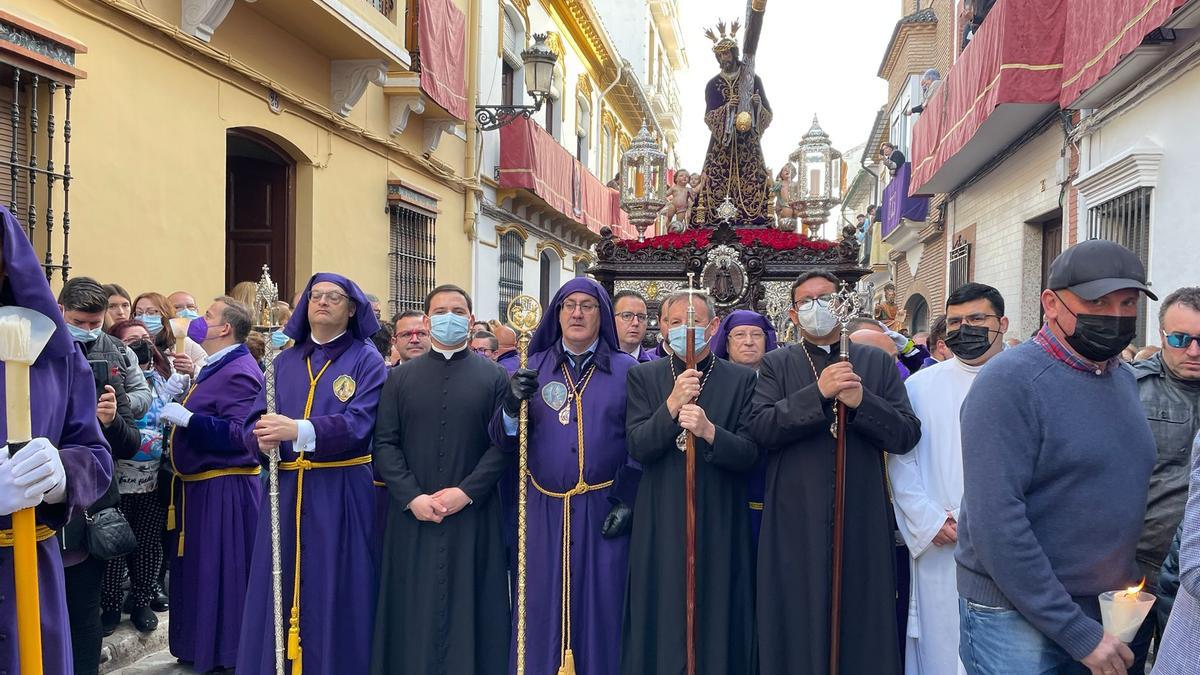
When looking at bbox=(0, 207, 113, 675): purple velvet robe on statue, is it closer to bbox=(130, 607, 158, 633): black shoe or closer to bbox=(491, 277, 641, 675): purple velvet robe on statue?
bbox=(491, 277, 641, 675): purple velvet robe on statue

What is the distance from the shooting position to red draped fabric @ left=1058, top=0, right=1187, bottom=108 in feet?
21.0

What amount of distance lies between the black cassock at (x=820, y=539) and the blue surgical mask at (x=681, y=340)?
446mm

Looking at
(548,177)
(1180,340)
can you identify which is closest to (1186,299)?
(1180,340)

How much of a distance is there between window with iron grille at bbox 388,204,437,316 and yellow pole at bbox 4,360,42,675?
30.2ft

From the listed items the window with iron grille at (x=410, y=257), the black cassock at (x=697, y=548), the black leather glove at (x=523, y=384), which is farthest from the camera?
the window with iron grille at (x=410, y=257)

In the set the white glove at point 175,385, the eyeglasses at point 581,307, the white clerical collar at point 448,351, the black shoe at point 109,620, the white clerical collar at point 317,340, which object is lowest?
the black shoe at point 109,620

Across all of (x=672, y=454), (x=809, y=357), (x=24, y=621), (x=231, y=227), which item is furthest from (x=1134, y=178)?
(x=231, y=227)

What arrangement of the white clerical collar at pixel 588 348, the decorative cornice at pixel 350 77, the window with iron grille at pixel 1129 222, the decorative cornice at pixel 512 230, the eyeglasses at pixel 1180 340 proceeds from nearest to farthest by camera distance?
1. the eyeglasses at pixel 1180 340
2. the white clerical collar at pixel 588 348
3. the window with iron grille at pixel 1129 222
4. the decorative cornice at pixel 350 77
5. the decorative cornice at pixel 512 230

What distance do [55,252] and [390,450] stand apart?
3.41 meters

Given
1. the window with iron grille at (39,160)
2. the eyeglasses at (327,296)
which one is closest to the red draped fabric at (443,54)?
the window with iron grille at (39,160)

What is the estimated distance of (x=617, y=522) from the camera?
4.07 meters

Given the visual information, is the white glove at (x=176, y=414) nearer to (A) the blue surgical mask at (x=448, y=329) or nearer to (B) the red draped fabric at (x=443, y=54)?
(A) the blue surgical mask at (x=448, y=329)

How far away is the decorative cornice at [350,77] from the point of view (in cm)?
1015

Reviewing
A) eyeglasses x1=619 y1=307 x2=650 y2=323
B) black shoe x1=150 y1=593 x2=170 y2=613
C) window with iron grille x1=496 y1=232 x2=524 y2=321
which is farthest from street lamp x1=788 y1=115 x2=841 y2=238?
black shoe x1=150 y1=593 x2=170 y2=613
